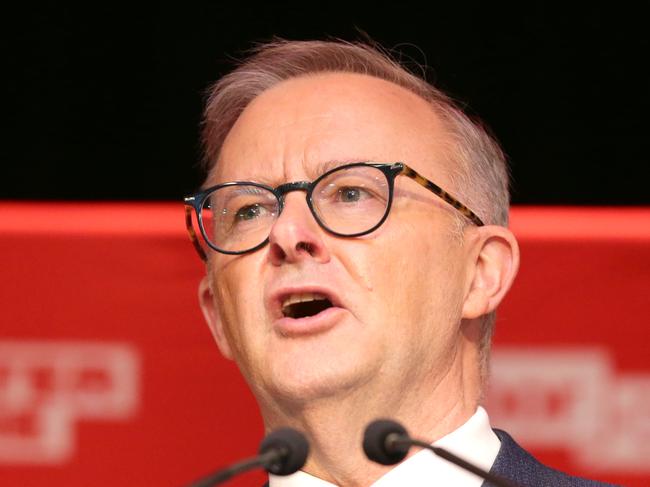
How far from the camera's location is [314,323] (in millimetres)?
1731

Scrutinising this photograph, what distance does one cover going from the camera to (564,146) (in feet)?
8.22

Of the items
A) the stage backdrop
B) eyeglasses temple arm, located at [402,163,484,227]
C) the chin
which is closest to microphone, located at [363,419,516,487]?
the chin

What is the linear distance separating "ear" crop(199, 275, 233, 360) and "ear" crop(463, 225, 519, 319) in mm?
451

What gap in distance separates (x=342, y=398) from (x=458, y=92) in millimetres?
954

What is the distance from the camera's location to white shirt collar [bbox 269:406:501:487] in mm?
1805

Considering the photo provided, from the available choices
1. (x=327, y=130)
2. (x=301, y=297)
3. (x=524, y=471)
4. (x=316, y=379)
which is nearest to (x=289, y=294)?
(x=301, y=297)

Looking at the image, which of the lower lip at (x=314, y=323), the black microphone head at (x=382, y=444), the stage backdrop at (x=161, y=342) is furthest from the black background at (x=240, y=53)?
the black microphone head at (x=382, y=444)

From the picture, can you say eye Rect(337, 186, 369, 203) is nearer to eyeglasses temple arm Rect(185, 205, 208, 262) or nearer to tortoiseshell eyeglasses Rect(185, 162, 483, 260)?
tortoiseshell eyeglasses Rect(185, 162, 483, 260)

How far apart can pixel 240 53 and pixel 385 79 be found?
1.76 ft

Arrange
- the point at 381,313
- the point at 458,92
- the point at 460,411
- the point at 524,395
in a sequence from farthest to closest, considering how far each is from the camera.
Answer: the point at 458,92 < the point at 524,395 < the point at 460,411 < the point at 381,313

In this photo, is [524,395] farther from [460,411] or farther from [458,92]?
[458,92]

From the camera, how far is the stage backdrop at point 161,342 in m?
2.27

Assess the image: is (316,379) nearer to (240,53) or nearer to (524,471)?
(524,471)

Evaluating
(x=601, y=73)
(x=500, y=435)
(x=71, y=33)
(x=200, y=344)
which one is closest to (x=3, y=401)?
(x=200, y=344)
